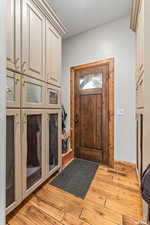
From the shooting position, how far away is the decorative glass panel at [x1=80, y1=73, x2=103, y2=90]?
7.89 feet

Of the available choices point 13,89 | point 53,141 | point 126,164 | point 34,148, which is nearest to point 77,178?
point 53,141

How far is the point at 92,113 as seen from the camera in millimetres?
2459

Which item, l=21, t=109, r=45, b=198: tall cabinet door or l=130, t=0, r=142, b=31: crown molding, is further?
l=130, t=0, r=142, b=31: crown molding

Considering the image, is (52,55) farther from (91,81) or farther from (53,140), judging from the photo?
(53,140)

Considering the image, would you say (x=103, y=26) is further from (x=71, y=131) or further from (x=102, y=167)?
(x=102, y=167)

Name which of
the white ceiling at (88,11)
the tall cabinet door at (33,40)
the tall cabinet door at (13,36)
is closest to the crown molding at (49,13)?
the tall cabinet door at (33,40)

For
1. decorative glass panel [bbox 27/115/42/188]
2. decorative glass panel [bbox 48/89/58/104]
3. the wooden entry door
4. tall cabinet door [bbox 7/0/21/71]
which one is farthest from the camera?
the wooden entry door

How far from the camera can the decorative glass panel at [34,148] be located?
A: 1360 mm

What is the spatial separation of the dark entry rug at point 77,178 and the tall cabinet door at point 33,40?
1.55 metres

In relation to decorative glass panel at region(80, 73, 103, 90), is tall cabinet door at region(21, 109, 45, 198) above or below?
below

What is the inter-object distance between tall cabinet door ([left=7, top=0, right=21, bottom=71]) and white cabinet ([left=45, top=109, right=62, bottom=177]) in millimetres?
728

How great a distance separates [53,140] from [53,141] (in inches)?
0.6

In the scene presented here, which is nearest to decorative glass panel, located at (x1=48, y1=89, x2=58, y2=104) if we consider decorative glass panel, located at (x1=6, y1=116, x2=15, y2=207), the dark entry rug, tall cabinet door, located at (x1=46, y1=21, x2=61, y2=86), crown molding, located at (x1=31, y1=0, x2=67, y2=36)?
tall cabinet door, located at (x1=46, y1=21, x2=61, y2=86)

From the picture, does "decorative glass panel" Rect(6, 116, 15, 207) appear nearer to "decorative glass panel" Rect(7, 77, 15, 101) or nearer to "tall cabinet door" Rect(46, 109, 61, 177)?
"decorative glass panel" Rect(7, 77, 15, 101)
